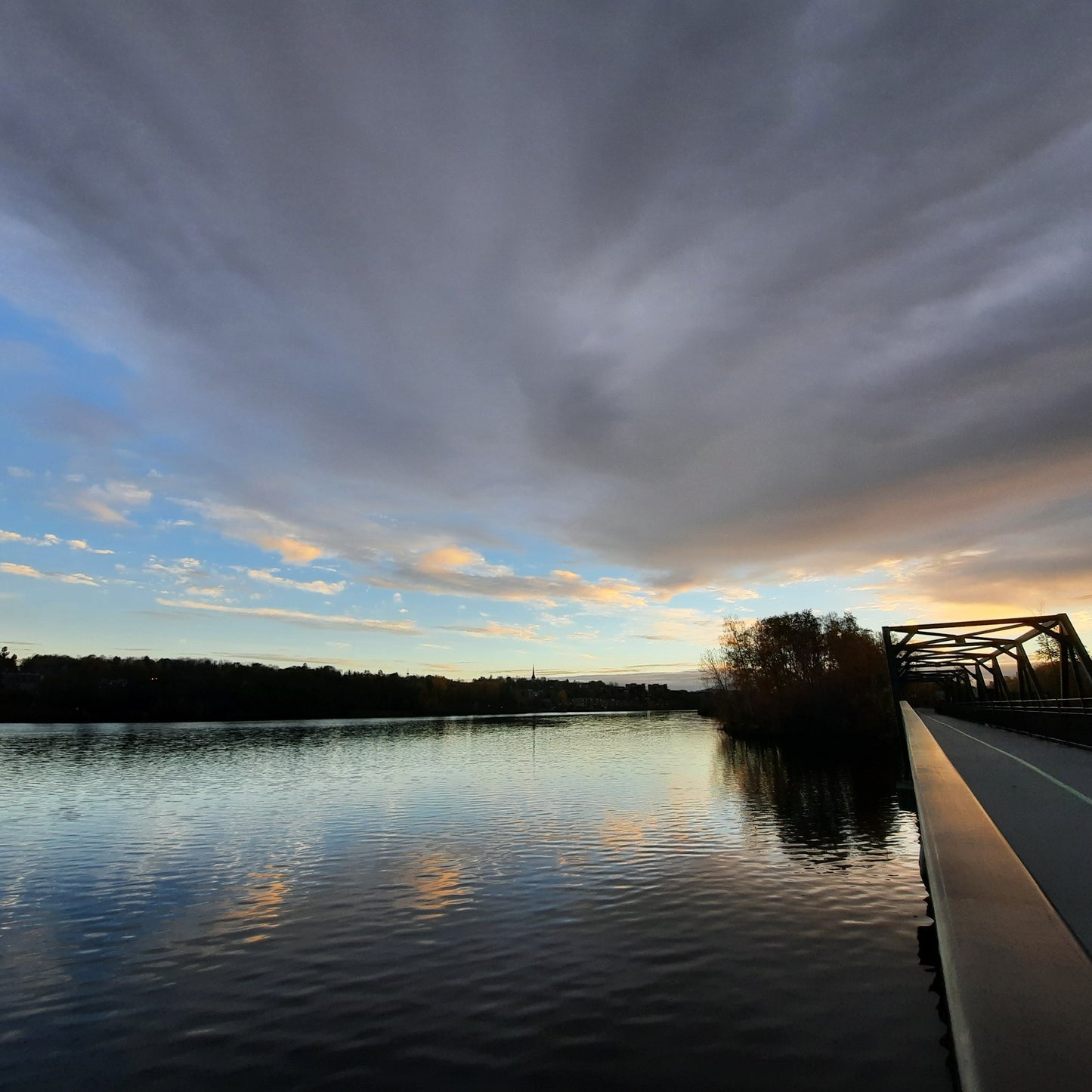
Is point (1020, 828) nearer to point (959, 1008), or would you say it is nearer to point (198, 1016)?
point (959, 1008)

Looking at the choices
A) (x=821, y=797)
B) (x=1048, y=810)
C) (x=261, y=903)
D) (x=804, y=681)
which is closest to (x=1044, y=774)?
(x=1048, y=810)

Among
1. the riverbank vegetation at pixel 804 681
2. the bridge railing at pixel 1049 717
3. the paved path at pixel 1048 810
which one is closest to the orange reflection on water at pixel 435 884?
the paved path at pixel 1048 810

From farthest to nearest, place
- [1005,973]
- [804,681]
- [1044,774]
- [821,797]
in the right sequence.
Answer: [804,681] < [821,797] < [1044,774] < [1005,973]

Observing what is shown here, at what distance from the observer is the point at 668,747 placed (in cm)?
6456

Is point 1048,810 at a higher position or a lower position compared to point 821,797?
higher

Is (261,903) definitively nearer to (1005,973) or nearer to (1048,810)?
(1048,810)

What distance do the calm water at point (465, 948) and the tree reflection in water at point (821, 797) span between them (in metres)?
0.26

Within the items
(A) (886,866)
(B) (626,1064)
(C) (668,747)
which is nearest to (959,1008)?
(B) (626,1064)

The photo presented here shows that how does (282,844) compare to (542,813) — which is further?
(542,813)

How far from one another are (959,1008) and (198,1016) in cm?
1032

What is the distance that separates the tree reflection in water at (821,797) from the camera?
2103cm

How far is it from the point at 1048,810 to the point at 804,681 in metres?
69.9

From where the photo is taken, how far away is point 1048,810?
32.8 ft

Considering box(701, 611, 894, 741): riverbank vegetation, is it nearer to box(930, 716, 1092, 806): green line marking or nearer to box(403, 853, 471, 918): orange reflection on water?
box(930, 716, 1092, 806): green line marking
